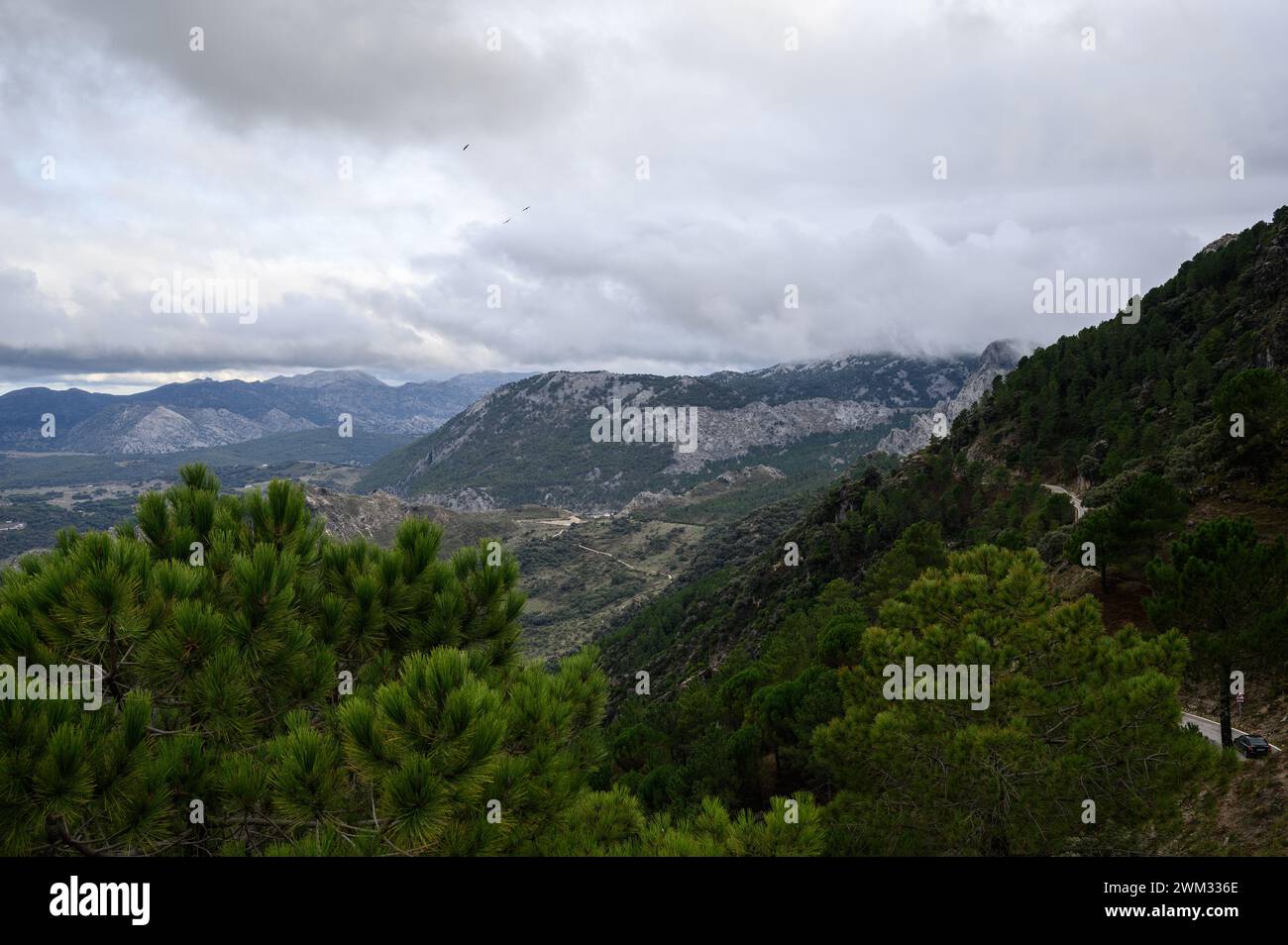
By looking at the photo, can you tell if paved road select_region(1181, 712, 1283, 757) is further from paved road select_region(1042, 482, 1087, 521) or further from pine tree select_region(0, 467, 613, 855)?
paved road select_region(1042, 482, 1087, 521)

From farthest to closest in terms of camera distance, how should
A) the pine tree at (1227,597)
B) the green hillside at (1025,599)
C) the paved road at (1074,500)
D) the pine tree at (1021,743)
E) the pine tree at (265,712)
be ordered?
the paved road at (1074,500)
the pine tree at (1227,597)
the green hillside at (1025,599)
the pine tree at (1021,743)
the pine tree at (265,712)

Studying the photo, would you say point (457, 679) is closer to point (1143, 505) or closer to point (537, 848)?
point (537, 848)

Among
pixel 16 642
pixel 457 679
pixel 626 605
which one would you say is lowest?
pixel 626 605

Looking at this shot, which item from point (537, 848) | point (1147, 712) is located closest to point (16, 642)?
point (537, 848)

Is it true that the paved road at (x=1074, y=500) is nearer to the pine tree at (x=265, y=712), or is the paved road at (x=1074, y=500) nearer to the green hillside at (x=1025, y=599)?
the green hillside at (x=1025, y=599)

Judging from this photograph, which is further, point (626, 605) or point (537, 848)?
point (626, 605)

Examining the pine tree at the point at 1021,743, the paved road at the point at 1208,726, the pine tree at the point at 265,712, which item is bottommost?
the paved road at the point at 1208,726

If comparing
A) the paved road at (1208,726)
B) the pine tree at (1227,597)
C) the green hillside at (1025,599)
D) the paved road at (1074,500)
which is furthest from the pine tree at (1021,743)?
the paved road at (1074,500)

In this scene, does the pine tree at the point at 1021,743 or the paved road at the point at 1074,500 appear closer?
the pine tree at the point at 1021,743

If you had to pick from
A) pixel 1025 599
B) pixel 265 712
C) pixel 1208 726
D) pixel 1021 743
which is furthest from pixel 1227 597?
pixel 265 712

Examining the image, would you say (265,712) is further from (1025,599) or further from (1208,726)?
(1208,726)

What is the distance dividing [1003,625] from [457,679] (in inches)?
476
